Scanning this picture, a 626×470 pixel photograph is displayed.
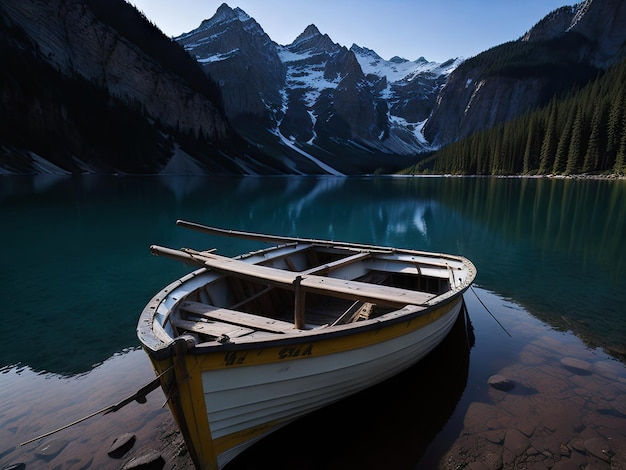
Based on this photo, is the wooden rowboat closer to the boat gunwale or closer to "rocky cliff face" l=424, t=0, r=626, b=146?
the boat gunwale

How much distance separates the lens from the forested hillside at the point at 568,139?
238ft

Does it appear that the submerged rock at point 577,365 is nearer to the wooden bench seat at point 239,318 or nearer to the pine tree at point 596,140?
the wooden bench seat at point 239,318

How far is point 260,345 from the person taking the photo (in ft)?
13.8

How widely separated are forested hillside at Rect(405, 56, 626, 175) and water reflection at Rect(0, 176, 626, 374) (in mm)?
45071

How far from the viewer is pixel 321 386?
512 centimetres

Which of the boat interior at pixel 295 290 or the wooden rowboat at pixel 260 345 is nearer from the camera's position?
the wooden rowboat at pixel 260 345

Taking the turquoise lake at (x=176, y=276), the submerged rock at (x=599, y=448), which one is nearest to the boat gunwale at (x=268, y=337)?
the turquoise lake at (x=176, y=276)

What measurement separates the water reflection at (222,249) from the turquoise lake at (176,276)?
66mm

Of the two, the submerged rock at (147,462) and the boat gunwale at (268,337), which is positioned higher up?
the boat gunwale at (268,337)

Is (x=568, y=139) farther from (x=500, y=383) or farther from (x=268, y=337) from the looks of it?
(x=268, y=337)

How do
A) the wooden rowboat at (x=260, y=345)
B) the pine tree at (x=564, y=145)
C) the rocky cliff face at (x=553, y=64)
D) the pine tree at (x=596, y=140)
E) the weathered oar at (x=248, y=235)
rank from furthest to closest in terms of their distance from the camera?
the rocky cliff face at (x=553, y=64)
the pine tree at (x=564, y=145)
the pine tree at (x=596, y=140)
the weathered oar at (x=248, y=235)
the wooden rowboat at (x=260, y=345)

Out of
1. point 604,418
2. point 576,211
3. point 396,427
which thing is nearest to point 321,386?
point 396,427

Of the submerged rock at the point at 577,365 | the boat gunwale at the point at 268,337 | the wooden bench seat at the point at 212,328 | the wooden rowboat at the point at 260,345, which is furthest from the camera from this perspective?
the submerged rock at the point at 577,365

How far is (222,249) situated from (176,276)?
470cm
